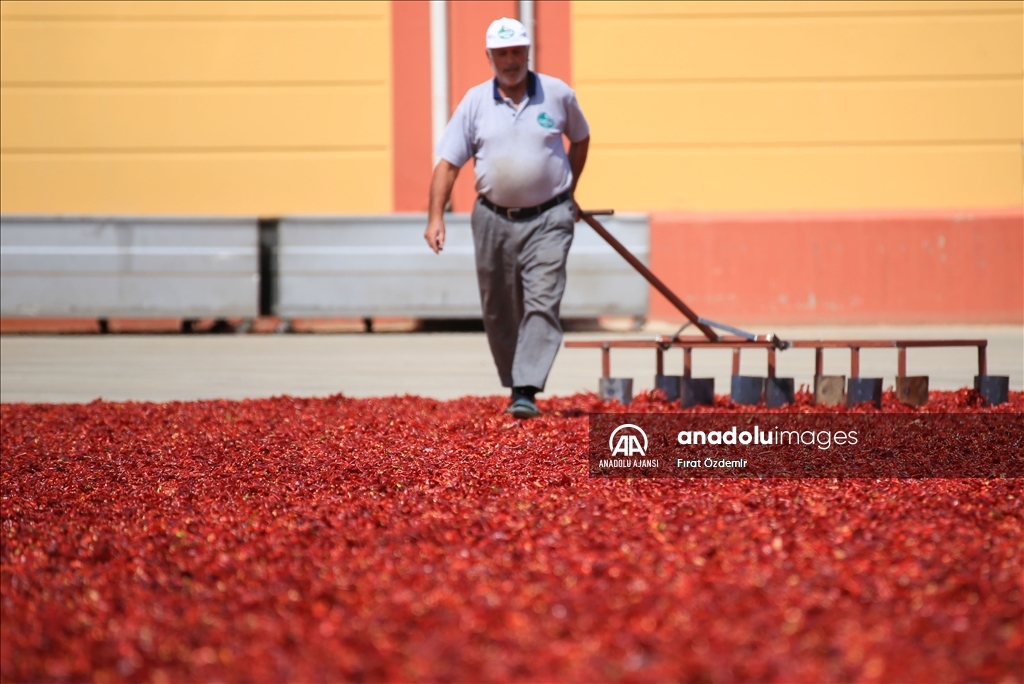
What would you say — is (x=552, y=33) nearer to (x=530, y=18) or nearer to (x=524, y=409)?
(x=530, y=18)

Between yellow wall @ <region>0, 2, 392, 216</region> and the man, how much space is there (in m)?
7.20

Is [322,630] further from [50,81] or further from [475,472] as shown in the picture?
[50,81]

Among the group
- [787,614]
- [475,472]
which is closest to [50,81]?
[475,472]

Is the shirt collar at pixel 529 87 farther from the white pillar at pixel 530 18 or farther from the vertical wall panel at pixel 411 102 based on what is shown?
the vertical wall panel at pixel 411 102

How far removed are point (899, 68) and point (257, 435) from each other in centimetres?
909

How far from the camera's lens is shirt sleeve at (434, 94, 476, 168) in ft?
18.7

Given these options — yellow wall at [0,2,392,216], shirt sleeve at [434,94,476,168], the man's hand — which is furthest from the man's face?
yellow wall at [0,2,392,216]

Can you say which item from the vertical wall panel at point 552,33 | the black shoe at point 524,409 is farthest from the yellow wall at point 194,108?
the black shoe at point 524,409

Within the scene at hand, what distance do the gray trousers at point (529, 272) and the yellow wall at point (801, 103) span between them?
7.11 metres

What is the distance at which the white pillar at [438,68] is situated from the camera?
1249cm

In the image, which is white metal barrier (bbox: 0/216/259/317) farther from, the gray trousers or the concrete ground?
the gray trousers

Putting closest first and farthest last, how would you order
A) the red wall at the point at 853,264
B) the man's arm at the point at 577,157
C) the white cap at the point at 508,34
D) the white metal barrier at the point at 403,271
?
the white cap at the point at 508,34, the man's arm at the point at 577,157, the white metal barrier at the point at 403,271, the red wall at the point at 853,264

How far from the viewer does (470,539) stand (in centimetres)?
308

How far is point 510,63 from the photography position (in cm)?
552
